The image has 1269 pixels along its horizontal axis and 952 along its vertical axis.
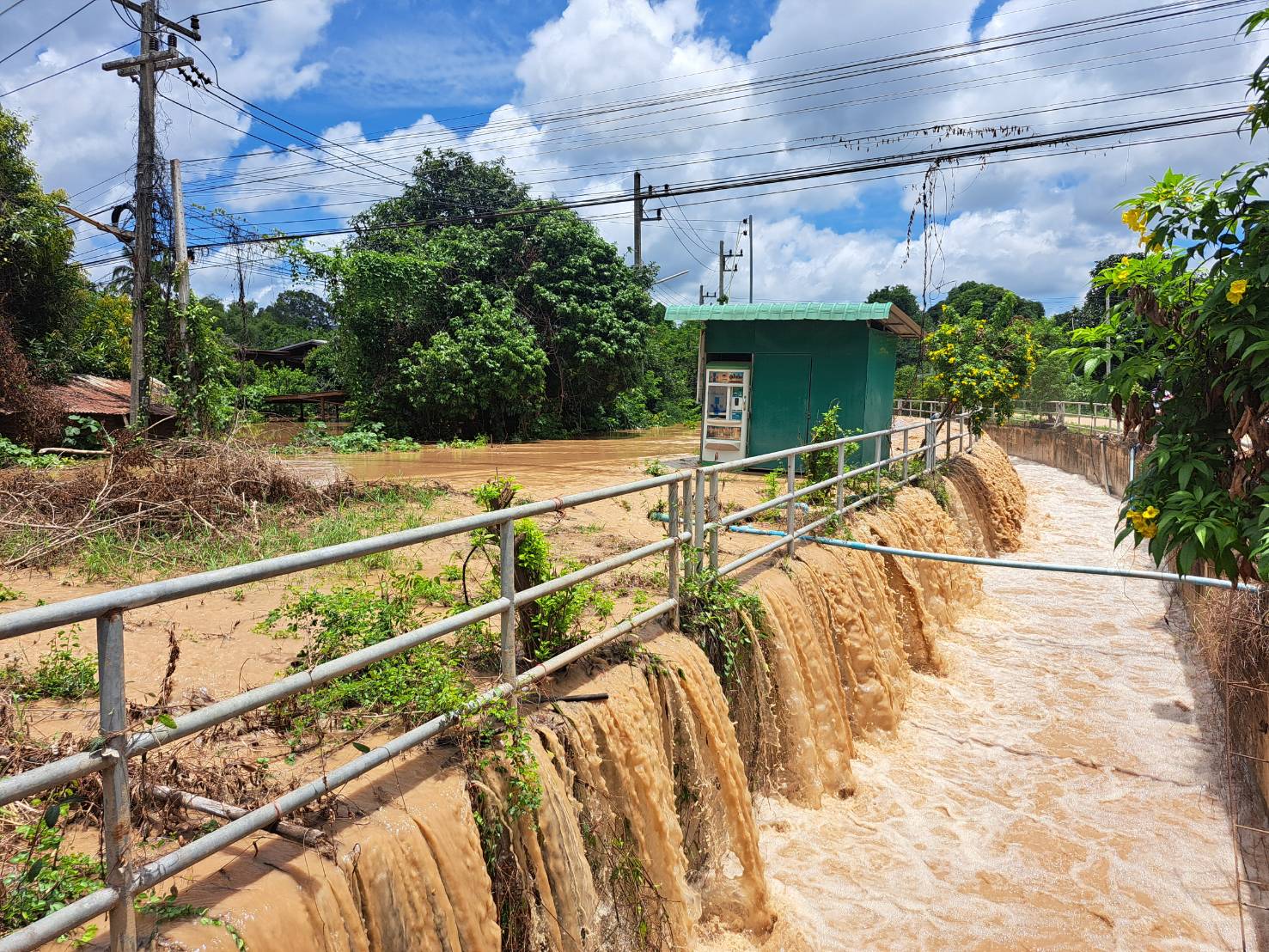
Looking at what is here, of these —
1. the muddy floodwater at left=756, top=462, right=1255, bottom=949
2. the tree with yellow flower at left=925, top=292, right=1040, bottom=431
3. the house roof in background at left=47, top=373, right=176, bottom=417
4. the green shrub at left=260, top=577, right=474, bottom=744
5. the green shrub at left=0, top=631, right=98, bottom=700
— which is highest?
the tree with yellow flower at left=925, top=292, right=1040, bottom=431

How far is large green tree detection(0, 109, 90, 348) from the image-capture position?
62.3ft

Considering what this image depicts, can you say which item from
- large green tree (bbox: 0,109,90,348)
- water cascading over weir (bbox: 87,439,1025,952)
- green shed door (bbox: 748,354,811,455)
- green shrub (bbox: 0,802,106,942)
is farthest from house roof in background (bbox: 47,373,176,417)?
green shrub (bbox: 0,802,106,942)

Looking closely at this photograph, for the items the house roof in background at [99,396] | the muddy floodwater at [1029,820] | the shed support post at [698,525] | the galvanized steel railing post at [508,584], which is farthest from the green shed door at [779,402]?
the house roof in background at [99,396]

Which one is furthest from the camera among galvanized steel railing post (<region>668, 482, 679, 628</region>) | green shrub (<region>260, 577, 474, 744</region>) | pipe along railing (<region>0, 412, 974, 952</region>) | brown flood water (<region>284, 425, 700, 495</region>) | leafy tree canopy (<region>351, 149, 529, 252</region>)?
leafy tree canopy (<region>351, 149, 529, 252</region>)

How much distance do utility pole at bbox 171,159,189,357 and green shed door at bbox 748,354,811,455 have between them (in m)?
10.9

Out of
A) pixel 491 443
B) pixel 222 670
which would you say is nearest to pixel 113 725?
pixel 222 670

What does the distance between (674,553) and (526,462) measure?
46.6 ft

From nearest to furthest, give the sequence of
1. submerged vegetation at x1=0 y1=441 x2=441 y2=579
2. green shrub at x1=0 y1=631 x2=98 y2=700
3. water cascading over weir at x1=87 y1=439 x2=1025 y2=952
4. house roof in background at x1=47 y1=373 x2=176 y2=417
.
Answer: water cascading over weir at x1=87 y1=439 x2=1025 y2=952
green shrub at x1=0 y1=631 x2=98 y2=700
submerged vegetation at x1=0 y1=441 x2=441 y2=579
house roof in background at x1=47 y1=373 x2=176 y2=417

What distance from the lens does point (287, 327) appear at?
2606 inches

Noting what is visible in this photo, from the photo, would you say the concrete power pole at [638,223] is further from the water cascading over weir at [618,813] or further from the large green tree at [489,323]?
the water cascading over weir at [618,813]

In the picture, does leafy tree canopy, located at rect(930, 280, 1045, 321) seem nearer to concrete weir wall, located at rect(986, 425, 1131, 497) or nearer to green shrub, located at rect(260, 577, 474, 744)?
concrete weir wall, located at rect(986, 425, 1131, 497)

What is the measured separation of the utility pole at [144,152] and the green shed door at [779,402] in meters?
11.2

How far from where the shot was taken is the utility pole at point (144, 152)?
15.3m

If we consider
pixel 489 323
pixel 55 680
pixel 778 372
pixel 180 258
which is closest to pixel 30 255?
pixel 180 258
